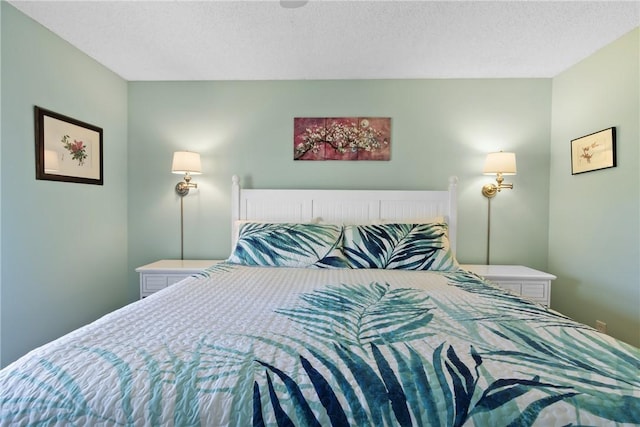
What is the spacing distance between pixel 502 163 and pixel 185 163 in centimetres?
255

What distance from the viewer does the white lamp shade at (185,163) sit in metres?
2.42

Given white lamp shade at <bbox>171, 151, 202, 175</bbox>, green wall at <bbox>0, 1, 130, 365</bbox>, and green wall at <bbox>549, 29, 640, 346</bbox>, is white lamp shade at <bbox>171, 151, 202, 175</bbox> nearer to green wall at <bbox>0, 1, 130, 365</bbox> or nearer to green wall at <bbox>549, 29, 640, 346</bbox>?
green wall at <bbox>0, 1, 130, 365</bbox>

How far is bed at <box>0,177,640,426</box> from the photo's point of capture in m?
0.61

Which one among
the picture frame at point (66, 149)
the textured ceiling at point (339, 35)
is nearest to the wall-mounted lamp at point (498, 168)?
the textured ceiling at point (339, 35)

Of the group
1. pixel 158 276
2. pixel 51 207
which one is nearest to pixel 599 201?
pixel 158 276

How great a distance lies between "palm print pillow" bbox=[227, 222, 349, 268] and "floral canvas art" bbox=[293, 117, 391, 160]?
2.72 feet

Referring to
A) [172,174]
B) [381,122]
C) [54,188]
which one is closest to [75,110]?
[54,188]

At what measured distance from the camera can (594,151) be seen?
2.11 m

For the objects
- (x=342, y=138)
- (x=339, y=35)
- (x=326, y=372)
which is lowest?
(x=326, y=372)

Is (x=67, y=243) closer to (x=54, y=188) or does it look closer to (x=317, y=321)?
(x=54, y=188)

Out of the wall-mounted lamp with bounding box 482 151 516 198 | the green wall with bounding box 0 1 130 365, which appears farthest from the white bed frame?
the green wall with bounding box 0 1 130 365

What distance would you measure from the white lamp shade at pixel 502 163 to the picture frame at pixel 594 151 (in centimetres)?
43

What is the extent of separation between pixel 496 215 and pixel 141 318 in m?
2.68

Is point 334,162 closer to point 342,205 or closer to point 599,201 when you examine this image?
point 342,205
